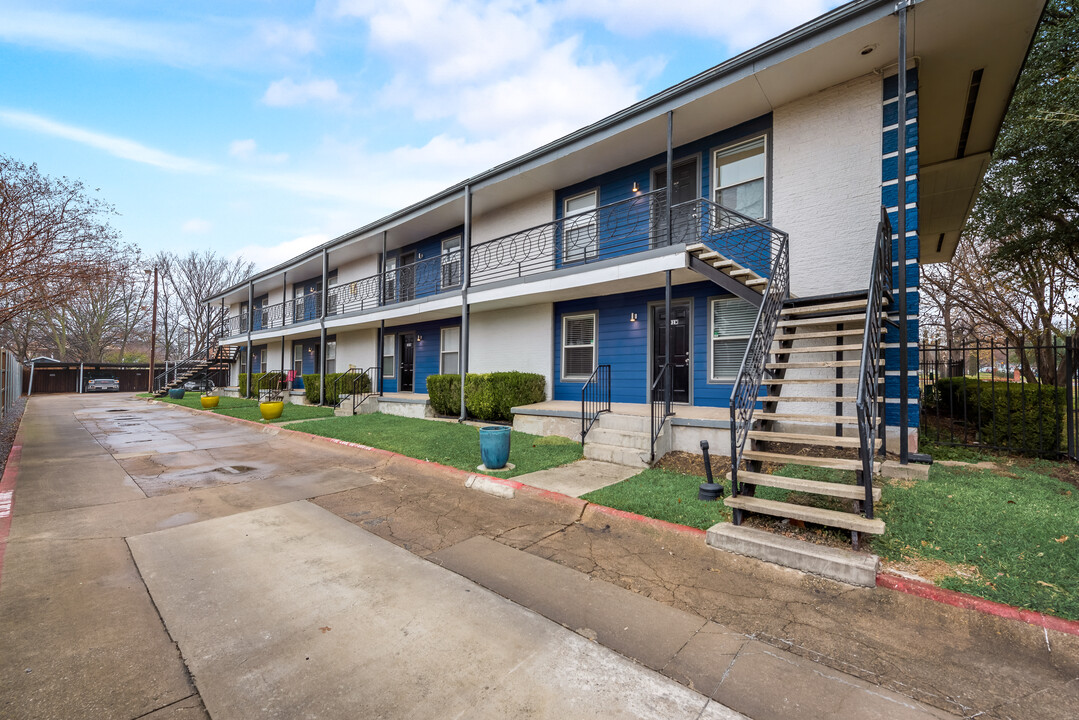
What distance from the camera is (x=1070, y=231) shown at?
35.4 feet

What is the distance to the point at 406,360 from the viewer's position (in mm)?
16938

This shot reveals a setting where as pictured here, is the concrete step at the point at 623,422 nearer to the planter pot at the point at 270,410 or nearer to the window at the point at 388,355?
the planter pot at the point at 270,410

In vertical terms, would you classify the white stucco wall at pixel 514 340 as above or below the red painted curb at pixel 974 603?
above

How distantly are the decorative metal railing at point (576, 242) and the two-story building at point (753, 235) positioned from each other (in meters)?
0.06

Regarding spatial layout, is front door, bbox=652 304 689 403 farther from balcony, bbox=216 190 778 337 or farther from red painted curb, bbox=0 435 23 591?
red painted curb, bbox=0 435 23 591

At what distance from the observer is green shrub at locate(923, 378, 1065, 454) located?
703 cm

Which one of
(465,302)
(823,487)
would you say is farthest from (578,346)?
(823,487)

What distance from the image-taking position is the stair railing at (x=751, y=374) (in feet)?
15.3

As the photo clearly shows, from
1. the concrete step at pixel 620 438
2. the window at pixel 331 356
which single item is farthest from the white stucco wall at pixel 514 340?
the window at pixel 331 356

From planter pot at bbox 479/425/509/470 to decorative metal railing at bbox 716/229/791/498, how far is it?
3358 millimetres

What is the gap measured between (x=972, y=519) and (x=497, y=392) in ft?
28.0

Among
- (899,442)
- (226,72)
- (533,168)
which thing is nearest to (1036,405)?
(899,442)

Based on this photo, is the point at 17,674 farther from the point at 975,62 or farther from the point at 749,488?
the point at 975,62

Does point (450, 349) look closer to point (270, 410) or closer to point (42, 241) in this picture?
point (270, 410)
